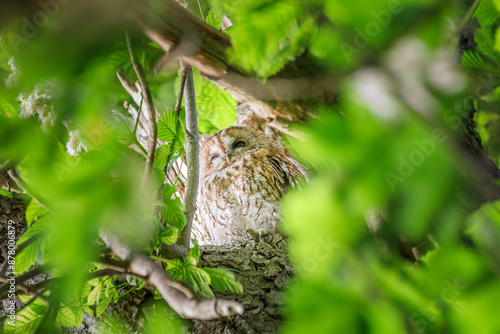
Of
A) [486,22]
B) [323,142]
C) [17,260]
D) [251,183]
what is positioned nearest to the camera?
[323,142]

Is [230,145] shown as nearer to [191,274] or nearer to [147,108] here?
[191,274]

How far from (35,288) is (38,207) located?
17 centimetres

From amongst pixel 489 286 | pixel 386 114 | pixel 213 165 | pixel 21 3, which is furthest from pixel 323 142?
pixel 213 165

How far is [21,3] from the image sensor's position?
0.25m

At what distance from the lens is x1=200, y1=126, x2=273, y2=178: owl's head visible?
1817 millimetres

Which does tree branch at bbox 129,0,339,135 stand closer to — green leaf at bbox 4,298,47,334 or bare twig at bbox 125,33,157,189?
bare twig at bbox 125,33,157,189

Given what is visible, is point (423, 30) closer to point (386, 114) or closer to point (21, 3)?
point (386, 114)

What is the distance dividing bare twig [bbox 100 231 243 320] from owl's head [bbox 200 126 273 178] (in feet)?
4.21

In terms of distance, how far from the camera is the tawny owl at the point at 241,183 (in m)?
1.35

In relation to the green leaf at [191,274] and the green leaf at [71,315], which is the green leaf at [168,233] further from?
the green leaf at [71,315]

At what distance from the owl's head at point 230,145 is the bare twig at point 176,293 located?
4.21 ft

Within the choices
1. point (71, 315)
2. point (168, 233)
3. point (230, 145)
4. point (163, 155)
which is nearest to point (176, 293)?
point (168, 233)

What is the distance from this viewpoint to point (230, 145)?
184 centimetres

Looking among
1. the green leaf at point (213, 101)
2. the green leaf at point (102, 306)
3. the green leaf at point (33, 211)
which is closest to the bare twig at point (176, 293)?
the green leaf at point (33, 211)
